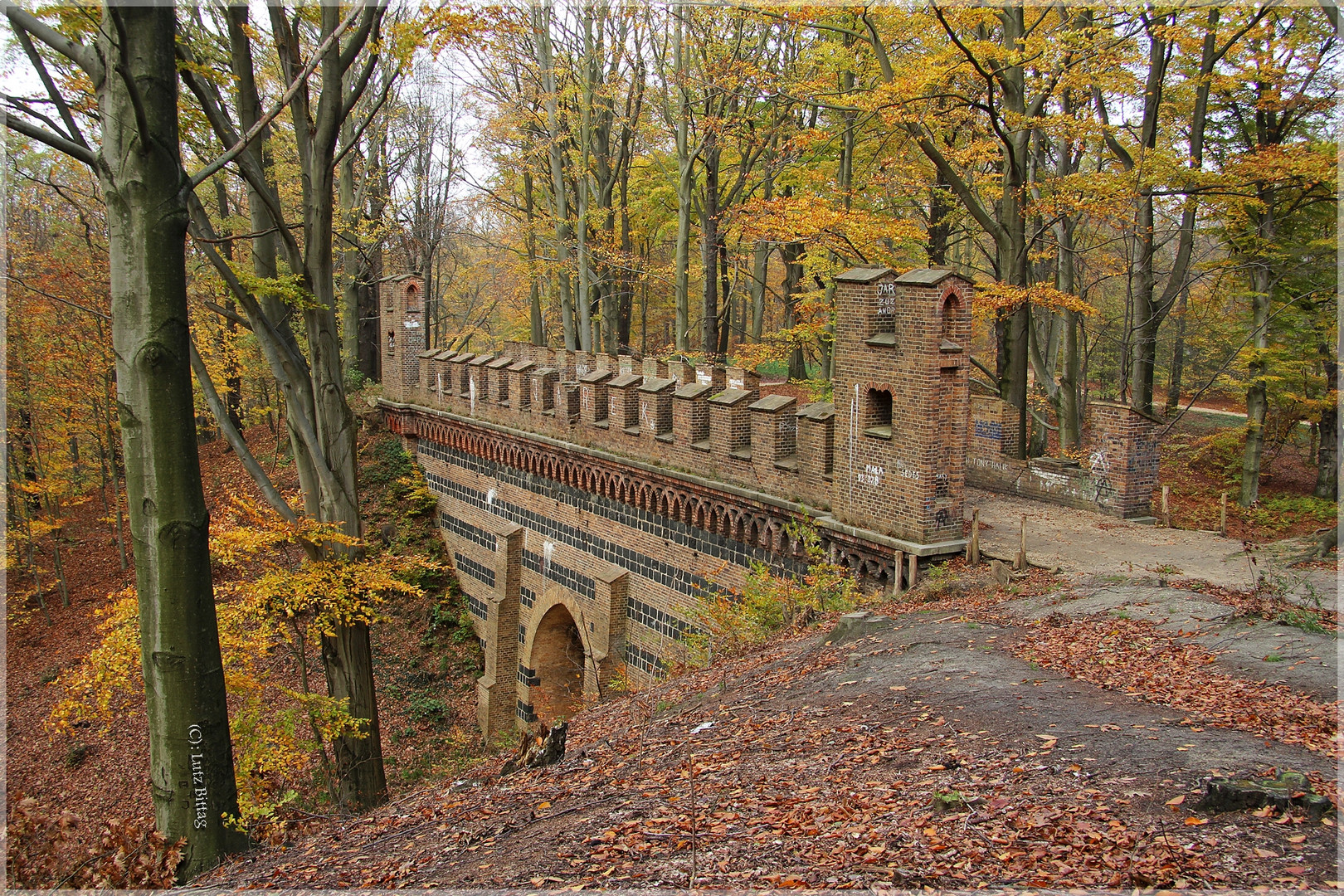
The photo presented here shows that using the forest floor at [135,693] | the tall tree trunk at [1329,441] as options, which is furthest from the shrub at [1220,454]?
the forest floor at [135,693]

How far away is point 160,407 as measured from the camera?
197 inches

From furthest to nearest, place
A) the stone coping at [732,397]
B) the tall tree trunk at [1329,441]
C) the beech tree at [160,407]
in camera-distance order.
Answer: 1. the tall tree trunk at [1329,441]
2. the stone coping at [732,397]
3. the beech tree at [160,407]

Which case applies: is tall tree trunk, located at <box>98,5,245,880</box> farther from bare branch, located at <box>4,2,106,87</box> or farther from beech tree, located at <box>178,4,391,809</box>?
beech tree, located at <box>178,4,391,809</box>

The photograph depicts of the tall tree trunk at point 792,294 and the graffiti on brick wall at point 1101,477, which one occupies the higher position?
the tall tree trunk at point 792,294

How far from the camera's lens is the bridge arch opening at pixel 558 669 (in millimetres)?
14453

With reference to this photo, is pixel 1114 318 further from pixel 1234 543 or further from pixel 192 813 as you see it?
pixel 192 813

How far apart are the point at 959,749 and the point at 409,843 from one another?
3.03 m

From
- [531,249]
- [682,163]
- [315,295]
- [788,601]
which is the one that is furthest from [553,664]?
[531,249]

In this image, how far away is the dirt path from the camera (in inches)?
282

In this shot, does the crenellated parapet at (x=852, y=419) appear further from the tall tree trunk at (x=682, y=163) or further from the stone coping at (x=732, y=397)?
the tall tree trunk at (x=682, y=163)

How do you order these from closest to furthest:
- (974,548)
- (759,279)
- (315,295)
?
(974,548) → (315,295) → (759,279)

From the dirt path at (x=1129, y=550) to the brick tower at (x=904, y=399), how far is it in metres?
0.88

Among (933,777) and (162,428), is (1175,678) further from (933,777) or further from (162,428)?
(162,428)

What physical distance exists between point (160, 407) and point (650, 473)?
6594 millimetres
